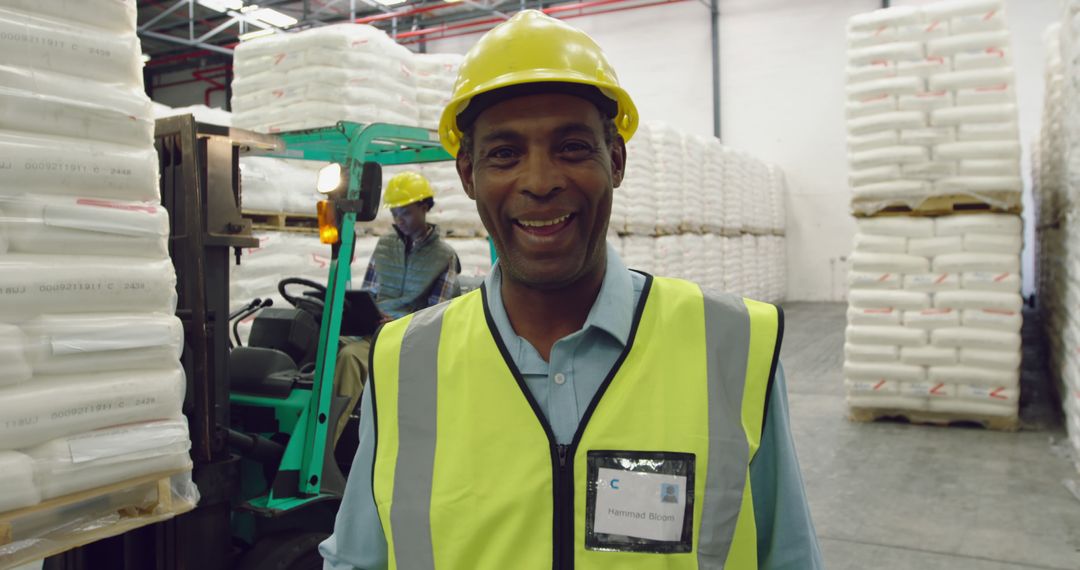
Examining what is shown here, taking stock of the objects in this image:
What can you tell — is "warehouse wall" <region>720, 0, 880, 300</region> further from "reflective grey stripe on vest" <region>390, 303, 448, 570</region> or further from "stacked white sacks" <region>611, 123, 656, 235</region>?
"reflective grey stripe on vest" <region>390, 303, 448, 570</region>

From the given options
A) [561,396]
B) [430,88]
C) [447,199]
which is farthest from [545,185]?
[447,199]

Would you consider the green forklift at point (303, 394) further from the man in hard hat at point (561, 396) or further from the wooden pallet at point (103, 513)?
the man in hard hat at point (561, 396)

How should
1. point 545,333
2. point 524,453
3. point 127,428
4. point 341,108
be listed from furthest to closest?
point 341,108 → point 127,428 → point 545,333 → point 524,453

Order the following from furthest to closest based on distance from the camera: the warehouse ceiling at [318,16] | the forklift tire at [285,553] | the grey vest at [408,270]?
the warehouse ceiling at [318,16], the grey vest at [408,270], the forklift tire at [285,553]

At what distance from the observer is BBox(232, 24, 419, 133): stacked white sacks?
19.0 feet

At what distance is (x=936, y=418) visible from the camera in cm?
616

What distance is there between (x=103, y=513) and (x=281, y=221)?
3.53 metres

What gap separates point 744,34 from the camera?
15336 mm

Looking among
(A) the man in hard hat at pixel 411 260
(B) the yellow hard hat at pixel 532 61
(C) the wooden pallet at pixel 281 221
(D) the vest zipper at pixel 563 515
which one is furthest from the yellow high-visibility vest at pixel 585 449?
(C) the wooden pallet at pixel 281 221

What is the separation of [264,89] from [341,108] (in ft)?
2.29

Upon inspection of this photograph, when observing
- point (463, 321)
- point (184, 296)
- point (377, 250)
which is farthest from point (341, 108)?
point (463, 321)

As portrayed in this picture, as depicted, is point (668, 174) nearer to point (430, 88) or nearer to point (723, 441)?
point (430, 88)

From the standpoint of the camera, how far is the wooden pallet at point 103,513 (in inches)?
84.3

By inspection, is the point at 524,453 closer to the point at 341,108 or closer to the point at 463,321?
the point at 463,321
